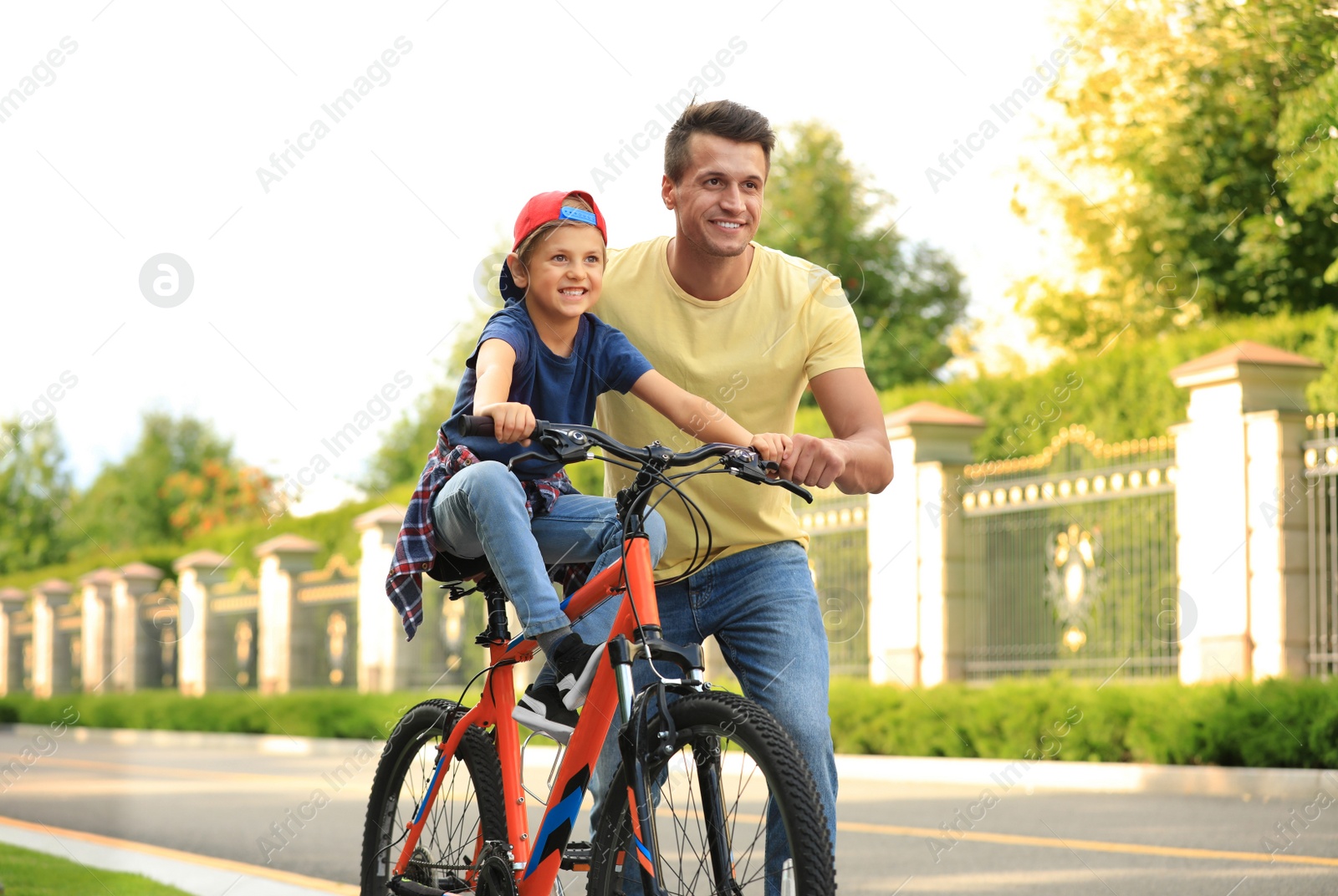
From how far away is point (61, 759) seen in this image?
17.8 meters

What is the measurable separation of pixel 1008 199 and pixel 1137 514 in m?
11.5

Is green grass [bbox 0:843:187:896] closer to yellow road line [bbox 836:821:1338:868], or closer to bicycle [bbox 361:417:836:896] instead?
bicycle [bbox 361:417:836:896]

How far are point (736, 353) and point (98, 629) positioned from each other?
34.2 m

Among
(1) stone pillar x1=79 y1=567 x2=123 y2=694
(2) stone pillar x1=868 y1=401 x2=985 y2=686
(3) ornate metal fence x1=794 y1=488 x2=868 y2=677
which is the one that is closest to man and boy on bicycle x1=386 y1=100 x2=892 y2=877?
(2) stone pillar x1=868 y1=401 x2=985 y2=686

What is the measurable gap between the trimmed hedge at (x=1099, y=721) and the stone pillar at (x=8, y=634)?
3241 cm

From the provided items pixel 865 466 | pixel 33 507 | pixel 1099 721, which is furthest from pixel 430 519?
pixel 33 507

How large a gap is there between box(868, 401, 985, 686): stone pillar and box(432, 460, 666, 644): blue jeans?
11597 millimetres

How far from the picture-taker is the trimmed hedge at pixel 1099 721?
34.3ft

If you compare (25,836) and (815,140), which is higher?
(815,140)

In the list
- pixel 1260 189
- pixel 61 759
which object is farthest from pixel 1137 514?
pixel 61 759

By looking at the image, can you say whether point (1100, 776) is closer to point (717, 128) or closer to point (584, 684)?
point (717, 128)

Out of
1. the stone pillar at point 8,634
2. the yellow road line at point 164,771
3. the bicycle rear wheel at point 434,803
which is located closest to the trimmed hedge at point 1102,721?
the yellow road line at point 164,771

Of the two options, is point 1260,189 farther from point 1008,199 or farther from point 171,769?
point 171,769

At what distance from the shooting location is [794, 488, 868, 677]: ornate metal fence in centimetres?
1631
